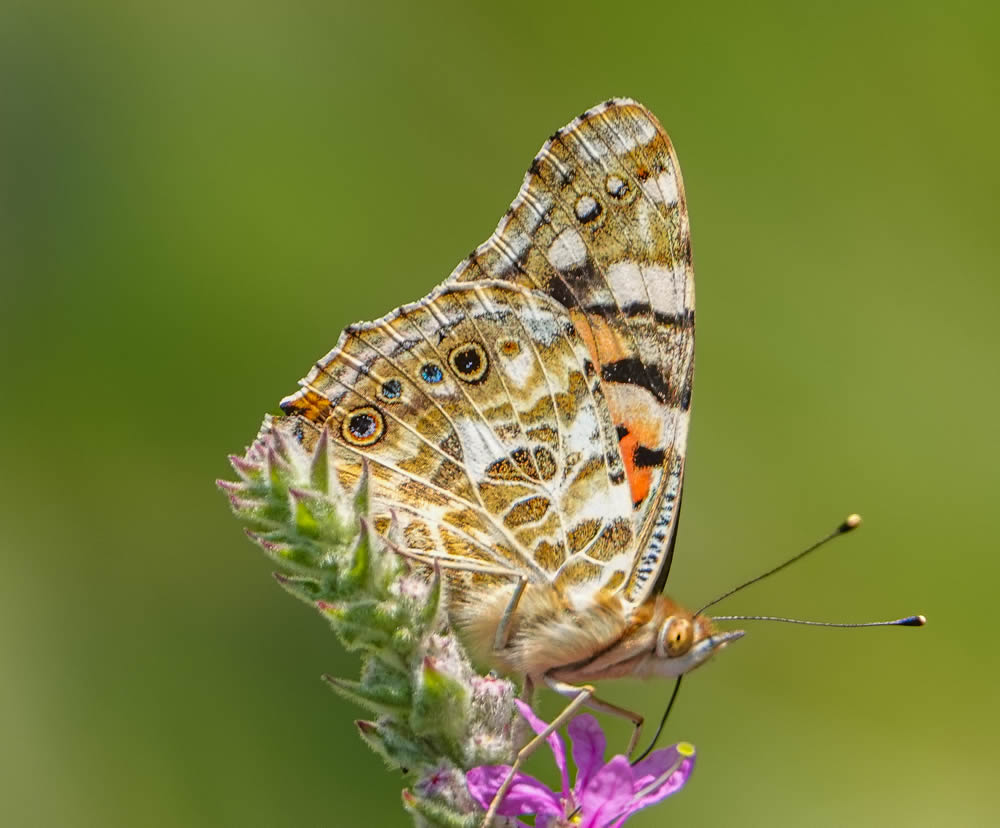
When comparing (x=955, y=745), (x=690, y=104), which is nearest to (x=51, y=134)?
(x=690, y=104)

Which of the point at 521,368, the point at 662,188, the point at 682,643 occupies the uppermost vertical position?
the point at 662,188

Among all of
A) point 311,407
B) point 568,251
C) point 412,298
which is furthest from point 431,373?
point 412,298

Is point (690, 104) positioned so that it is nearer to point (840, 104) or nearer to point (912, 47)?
point (840, 104)

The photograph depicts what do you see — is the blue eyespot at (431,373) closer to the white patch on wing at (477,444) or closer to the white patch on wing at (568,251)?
the white patch on wing at (477,444)

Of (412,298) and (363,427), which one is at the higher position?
(412,298)

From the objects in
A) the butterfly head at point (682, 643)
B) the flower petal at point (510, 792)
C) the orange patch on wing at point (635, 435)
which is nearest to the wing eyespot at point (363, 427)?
the orange patch on wing at point (635, 435)

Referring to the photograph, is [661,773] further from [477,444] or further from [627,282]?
[627,282]

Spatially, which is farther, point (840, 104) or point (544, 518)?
point (840, 104)
